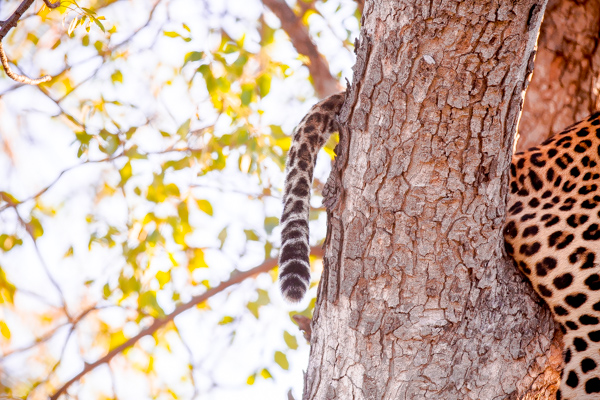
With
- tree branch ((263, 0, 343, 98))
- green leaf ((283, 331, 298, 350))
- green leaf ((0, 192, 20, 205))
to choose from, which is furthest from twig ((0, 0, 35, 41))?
tree branch ((263, 0, 343, 98))

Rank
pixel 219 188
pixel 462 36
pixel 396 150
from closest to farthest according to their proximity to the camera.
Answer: pixel 462 36 → pixel 396 150 → pixel 219 188

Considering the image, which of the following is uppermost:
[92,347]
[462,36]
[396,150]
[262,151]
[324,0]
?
[324,0]

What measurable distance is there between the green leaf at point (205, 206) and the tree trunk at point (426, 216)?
84.0 inches

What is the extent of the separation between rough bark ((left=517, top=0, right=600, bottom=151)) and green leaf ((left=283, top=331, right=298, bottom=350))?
200 centimetres

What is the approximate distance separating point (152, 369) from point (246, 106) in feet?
7.23

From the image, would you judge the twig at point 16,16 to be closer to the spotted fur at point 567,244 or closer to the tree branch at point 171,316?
the spotted fur at point 567,244

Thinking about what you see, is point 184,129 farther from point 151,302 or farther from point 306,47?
point 306,47

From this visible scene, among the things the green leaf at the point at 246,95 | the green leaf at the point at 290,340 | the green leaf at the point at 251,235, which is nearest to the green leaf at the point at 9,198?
the green leaf at the point at 251,235

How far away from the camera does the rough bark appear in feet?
12.6

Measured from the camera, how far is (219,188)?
4.72 m

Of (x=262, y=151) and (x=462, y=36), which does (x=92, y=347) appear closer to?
(x=262, y=151)

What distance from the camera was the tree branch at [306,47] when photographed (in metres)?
5.22

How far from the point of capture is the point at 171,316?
4238 mm

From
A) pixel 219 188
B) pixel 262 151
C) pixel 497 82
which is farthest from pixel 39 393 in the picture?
pixel 497 82
